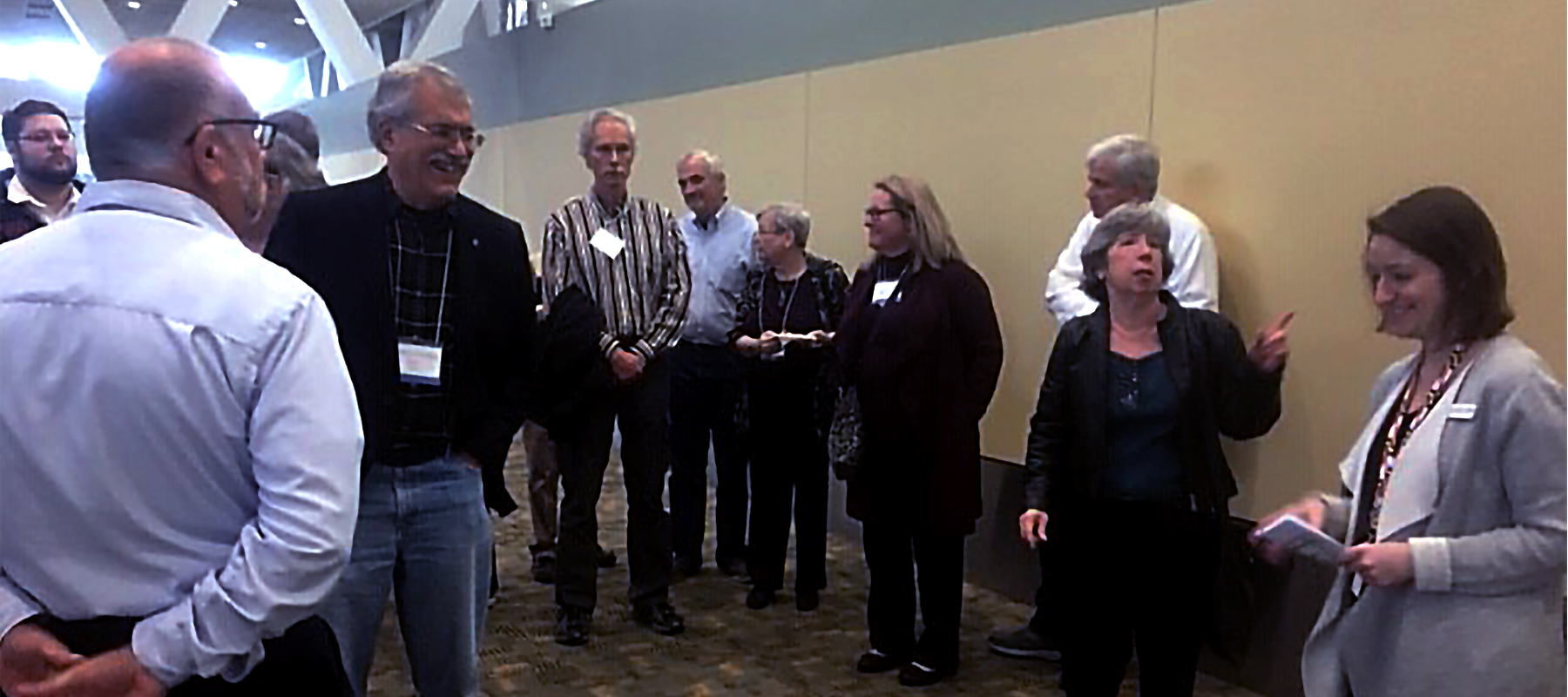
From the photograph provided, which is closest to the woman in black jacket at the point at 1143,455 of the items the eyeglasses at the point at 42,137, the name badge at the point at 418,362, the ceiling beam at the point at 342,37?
the name badge at the point at 418,362

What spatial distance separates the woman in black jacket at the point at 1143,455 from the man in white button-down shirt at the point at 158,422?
1893 mm

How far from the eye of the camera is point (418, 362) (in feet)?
6.99

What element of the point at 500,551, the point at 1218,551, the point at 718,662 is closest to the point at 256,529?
the point at 1218,551

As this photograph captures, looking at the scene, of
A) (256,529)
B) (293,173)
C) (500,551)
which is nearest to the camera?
(256,529)

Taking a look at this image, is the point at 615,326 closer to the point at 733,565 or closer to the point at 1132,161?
the point at 733,565

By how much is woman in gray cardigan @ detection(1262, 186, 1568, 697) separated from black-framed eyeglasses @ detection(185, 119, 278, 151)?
152 centimetres

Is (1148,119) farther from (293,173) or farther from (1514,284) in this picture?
(293,173)

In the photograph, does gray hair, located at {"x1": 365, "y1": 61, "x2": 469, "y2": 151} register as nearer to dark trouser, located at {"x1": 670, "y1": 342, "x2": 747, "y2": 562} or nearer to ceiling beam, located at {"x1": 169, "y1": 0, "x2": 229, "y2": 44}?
dark trouser, located at {"x1": 670, "y1": 342, "x2": 747, "y2": 562}

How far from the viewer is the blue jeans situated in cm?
209

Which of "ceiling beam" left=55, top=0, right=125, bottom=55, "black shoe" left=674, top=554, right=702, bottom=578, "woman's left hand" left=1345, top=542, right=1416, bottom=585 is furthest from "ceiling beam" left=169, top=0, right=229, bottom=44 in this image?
"woman's left hand" left=1345, top=542, right=1416, bottom=585

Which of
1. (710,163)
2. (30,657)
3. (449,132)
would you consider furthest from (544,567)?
(30,657)

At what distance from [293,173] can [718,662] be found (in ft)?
5.97

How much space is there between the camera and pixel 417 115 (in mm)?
2137

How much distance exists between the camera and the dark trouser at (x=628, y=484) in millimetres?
3850
